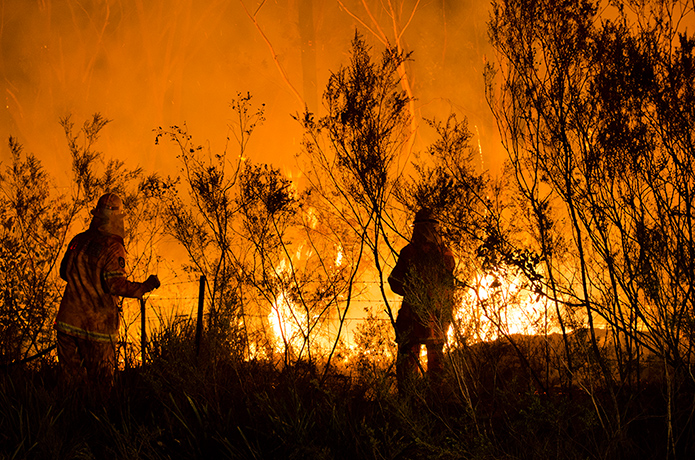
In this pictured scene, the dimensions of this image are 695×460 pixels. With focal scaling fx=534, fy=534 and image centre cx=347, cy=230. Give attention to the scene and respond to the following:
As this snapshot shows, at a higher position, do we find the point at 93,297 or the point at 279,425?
the point at 93,297

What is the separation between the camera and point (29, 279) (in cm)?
772

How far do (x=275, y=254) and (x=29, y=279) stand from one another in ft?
11.6

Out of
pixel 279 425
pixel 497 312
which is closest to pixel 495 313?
pixel 497 312

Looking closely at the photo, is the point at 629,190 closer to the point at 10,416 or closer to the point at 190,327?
the point at 190,327

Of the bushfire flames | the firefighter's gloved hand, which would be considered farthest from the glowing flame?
the firefighter's gloved hand

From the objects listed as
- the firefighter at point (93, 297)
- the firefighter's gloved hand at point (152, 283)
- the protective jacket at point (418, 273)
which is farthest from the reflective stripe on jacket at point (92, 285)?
the protective jacket at point (418, 273)

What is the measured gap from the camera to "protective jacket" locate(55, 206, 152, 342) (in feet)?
14.7

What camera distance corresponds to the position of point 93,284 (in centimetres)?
453

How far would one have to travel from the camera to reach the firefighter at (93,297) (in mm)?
4473

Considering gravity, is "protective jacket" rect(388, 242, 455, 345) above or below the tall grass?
above

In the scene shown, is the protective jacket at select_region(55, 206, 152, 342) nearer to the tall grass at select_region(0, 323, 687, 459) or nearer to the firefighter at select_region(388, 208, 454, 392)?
the tall grass at select_region(0, 323, 687, 459)

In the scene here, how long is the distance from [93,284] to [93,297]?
111 millimetres

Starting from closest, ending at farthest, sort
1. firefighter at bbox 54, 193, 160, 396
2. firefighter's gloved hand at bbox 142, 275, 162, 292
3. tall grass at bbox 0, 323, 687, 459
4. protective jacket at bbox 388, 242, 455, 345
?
tall grass at bbox 0, 323, 687, 459
firefighter's gloved hand at bbox 142, 275, 162, 292
firefighter at bbox 54, 193, 160, 396
protective jacket at bbox 388, 242, 455, 345

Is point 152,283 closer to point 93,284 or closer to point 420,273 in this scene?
point 93,284
